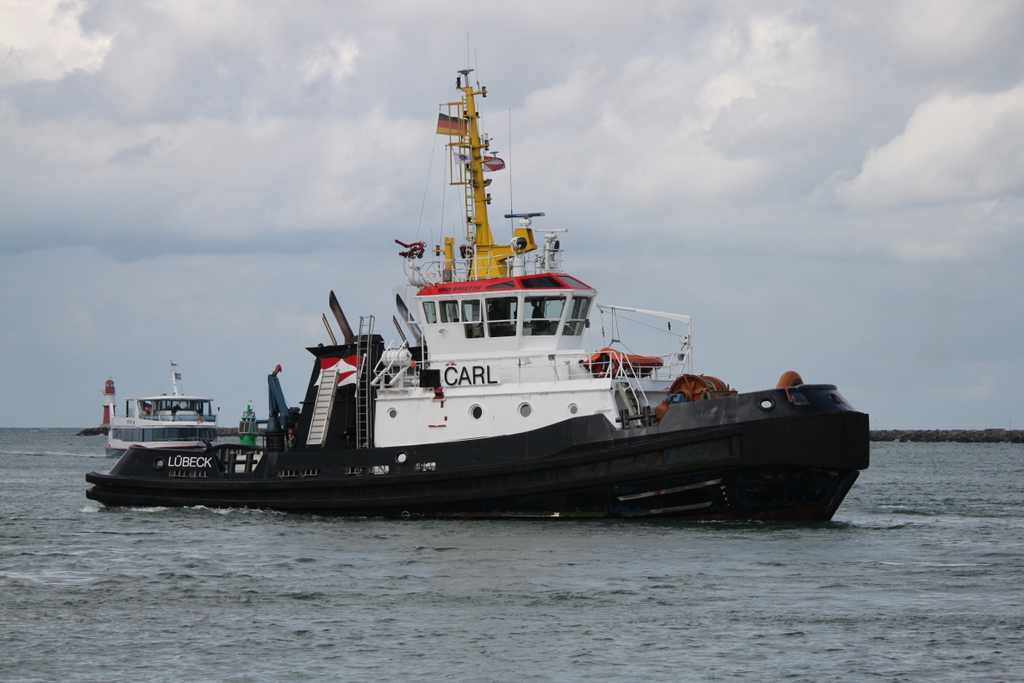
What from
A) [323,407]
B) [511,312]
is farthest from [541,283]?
[323,407]

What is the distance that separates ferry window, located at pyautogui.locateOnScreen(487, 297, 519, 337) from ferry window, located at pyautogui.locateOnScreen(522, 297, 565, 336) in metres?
0.22

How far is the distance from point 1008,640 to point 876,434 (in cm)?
10723

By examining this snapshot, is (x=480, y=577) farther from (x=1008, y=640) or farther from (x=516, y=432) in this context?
(x=1008, y=640)

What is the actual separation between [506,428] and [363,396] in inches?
120

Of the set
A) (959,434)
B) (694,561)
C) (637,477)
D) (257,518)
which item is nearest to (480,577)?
(694,561)

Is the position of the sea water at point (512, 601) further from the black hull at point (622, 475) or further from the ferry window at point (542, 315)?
the ferry window at point (542, 315)

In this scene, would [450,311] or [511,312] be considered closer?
[511,312]

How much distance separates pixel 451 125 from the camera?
70.0ft

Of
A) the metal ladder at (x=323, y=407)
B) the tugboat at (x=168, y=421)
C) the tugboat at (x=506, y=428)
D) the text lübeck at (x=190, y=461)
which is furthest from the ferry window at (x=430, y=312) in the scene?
→ the tugboat at (x=168, y=421)

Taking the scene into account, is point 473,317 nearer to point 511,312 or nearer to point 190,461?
point 511,312

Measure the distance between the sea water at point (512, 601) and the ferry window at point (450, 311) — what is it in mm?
3634

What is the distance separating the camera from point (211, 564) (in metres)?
16.4

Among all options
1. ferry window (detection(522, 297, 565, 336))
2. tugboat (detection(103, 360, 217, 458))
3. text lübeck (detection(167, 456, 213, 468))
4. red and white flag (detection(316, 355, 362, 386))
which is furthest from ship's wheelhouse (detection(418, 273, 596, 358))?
tugboat (detection(103, 360, 217, 458))

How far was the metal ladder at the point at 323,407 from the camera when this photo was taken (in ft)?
69.1
